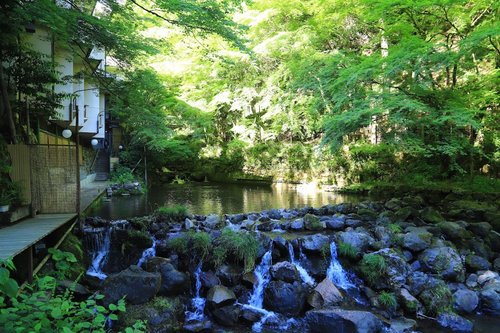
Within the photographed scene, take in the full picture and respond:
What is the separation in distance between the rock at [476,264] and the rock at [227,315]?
5603mm

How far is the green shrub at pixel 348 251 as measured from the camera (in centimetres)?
839

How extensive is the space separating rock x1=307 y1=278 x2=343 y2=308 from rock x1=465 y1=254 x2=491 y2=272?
3.50m

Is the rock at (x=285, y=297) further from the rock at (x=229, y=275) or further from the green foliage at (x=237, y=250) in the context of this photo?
the green foliage at (x=237, y=250)

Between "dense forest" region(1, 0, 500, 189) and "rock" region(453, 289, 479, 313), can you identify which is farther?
"dense forest" region(1, 0, 500, 189)

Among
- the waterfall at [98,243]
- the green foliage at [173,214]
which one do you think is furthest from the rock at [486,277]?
the waterfall at [98,243]

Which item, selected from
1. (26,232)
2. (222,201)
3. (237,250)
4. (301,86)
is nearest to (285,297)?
(237,250)

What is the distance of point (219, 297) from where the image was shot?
271 inches

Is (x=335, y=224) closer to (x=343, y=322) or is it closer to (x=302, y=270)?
(x=302, y=270)

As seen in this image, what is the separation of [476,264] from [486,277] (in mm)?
581

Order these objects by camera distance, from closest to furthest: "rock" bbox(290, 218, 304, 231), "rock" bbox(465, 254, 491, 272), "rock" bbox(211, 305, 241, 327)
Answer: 1. "rock" bbox(211, 305, 241, 327)
2. "rock" bbox(465, 254, 491, 272)
3. "rock" bbox(290, 218, 304, 231)

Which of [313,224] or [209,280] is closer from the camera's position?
[209,280]

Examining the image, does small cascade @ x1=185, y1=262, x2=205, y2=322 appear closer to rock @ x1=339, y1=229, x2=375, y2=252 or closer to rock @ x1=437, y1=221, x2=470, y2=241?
rock @ x1=339, y1=229, x2=375, y2=252

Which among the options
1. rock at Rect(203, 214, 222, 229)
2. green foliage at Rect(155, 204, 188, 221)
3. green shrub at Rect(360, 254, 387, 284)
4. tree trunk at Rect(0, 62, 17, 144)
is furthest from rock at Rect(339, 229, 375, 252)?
tree trunk at Rect(0, 62, 17, 144)

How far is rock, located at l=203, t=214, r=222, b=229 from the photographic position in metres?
10.4
